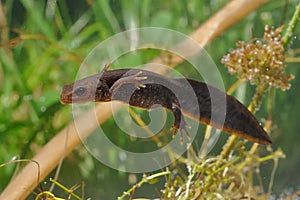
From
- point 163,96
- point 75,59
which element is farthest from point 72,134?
point 163,96

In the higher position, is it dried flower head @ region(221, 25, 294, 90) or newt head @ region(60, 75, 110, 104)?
dried flower head @ region(221, 25, 294, 90)

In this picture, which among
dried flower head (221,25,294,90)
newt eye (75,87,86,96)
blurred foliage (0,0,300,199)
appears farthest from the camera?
blurred foliage (0,0,300,199)

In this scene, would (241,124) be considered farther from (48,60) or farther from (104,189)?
(48,60)

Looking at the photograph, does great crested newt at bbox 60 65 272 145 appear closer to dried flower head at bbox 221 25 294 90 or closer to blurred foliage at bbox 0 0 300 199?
dried flower head at bbox 221 25 294 90

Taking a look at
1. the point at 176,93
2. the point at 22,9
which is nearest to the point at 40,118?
the point at 22,9

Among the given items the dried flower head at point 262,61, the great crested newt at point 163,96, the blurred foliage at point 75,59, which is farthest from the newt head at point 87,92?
the blurred foliage at point 75,59

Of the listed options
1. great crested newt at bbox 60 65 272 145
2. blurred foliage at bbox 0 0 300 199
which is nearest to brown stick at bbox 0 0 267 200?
blurred foliage at bbox 0 0 300 199
